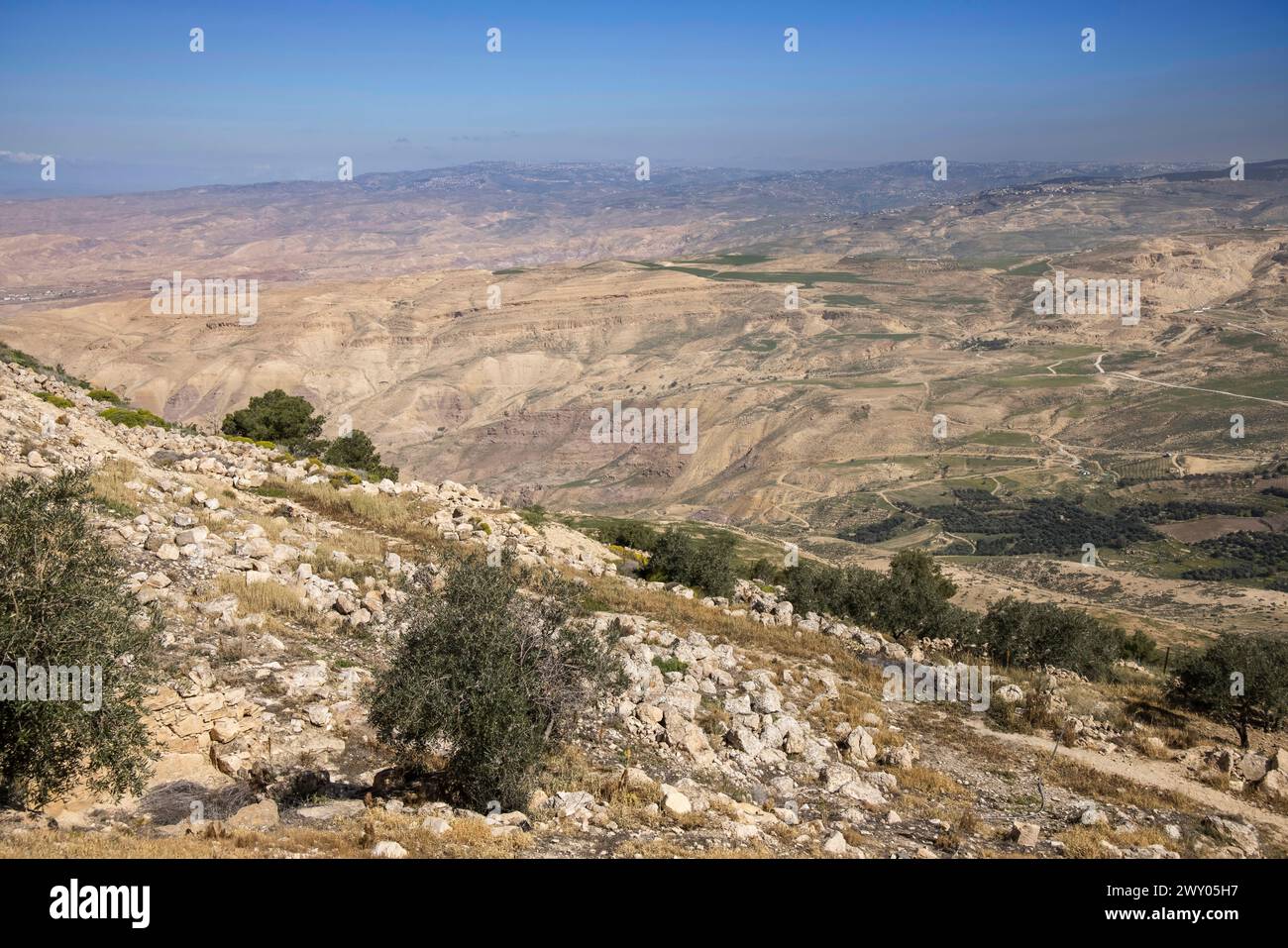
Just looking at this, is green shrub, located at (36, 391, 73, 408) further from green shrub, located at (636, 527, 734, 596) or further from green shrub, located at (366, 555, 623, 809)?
green shrub, located at (366, 555, 623, 809)

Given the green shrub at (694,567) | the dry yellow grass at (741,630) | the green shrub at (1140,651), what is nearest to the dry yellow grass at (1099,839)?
the dry yellow grass at (741,630)

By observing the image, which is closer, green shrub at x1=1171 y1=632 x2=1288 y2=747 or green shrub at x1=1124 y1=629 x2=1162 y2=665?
green shrub at x1=1171 y1=632 x2=1288 y2=747

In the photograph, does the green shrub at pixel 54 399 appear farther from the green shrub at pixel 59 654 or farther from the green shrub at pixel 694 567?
the green shrub at pixel 59 654

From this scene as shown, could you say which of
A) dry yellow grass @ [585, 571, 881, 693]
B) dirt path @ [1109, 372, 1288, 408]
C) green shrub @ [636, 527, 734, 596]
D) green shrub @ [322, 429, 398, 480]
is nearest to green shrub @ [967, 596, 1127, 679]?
dry yellow grass @ [585, 571, 881, 693]

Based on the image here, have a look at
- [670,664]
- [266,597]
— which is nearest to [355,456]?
[266,597]

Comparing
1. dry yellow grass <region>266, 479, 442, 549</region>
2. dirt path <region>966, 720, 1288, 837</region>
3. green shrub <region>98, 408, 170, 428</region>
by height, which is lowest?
dirt path <region>966, 720, 1288, 837</region>

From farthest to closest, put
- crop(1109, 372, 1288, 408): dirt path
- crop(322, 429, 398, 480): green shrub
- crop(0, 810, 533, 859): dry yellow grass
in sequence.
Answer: crop(1109, 372, 1288, 408): dirt path, crop(322, 429, 398, 480): green shrub, crop(0, 810, 533, 859): dry yellow grass
